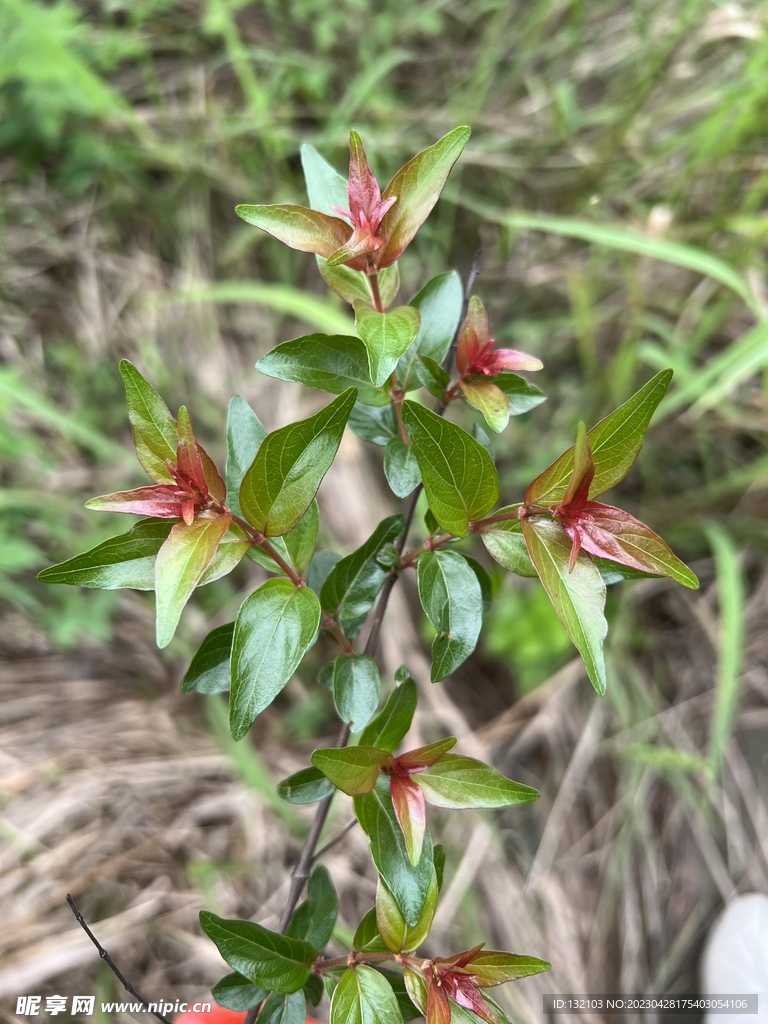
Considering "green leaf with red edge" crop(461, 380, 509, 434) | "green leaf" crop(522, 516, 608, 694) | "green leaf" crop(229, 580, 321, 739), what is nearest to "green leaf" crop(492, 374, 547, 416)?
"green leaf with red edge" crop(461, 380, 509, 434)

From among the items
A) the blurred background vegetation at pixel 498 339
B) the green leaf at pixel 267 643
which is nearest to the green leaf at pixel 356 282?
the green leaf at pixel 267 643

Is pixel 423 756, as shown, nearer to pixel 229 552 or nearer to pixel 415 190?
pixel 229 552

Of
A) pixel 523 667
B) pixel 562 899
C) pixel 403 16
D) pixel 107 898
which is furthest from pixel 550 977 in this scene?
pixel 403 16

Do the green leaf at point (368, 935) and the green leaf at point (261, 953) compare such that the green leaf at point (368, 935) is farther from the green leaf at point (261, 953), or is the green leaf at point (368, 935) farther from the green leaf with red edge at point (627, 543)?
the green leaf with red edge at point (627, 543)

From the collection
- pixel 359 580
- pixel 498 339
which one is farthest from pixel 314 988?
pixel 498 339

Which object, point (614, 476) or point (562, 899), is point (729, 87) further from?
point (562, 899)
